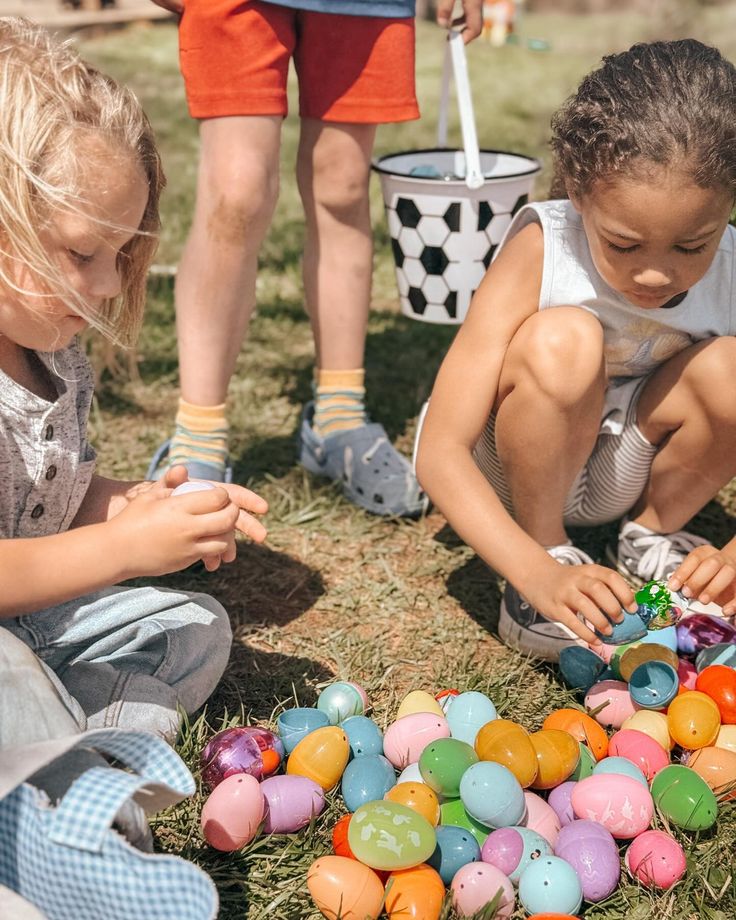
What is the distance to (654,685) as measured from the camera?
69.5 inches

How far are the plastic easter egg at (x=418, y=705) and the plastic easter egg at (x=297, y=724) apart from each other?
0.42ft

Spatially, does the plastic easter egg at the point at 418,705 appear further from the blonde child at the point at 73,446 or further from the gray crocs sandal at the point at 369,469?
the gray crocs sandal at the point at 369,469

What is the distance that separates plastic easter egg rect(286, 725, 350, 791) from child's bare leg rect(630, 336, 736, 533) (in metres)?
0.92

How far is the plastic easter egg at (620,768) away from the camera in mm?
1598

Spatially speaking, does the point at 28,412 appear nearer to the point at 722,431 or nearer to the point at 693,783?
the point at 693,783

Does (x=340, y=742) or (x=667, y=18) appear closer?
(x=340, y=742)

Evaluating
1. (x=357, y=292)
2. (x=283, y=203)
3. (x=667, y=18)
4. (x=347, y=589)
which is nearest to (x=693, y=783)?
(x=347, y=589)

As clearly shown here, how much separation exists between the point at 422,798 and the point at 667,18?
10604 mm

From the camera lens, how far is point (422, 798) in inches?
59.0

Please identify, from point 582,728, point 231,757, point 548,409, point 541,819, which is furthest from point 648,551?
point 231,757

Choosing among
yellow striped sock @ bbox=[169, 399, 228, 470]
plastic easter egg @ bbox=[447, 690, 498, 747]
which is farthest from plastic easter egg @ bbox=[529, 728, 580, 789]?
yellow striped sock @ bbox=[169, 399, 228, 470]

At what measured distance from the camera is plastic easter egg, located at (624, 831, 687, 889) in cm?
145

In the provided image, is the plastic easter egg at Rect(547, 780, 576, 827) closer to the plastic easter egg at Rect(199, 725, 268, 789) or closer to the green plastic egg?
the green plastic egg

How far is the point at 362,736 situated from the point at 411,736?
8 cm
